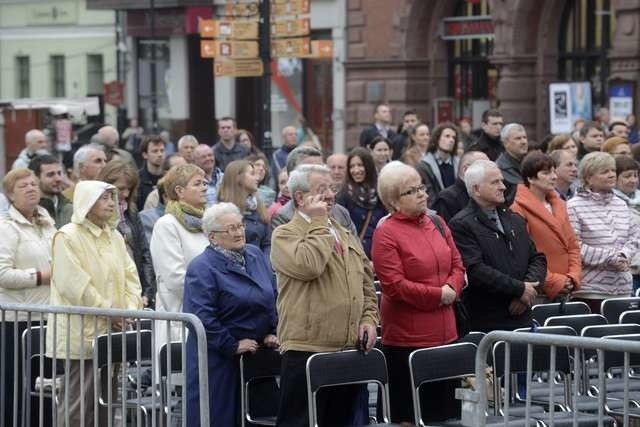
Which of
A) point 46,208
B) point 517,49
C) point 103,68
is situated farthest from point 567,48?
point 46,208

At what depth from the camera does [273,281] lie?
10.5 metres

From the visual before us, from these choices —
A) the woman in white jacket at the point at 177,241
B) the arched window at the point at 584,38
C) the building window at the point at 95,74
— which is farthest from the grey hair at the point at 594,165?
the building window at the point at 95,74

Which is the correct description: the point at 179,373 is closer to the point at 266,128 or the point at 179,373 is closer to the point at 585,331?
the point at 585,331

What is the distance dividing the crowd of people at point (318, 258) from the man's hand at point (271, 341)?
0.04 ft

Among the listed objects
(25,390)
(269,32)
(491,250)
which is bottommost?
(25,390)

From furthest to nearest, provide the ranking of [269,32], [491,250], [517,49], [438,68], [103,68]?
1. [103,68]
2. [438,68]
3. [517,49]
4. [269,32]
5. [491,250]

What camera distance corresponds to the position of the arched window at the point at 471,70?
37250mm

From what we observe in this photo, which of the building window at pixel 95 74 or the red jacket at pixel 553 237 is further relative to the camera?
the building window at pixel 95 74

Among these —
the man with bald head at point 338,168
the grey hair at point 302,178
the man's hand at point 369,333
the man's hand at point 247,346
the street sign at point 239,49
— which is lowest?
the man's hand at point 247,346

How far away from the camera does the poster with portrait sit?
28.8 m

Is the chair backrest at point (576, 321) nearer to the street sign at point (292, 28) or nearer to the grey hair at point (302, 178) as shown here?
the grey hair at point (302, 178)

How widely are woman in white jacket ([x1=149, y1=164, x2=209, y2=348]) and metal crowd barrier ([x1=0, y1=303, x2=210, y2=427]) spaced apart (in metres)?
1.09

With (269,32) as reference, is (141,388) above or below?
below

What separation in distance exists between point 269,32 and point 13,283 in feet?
51.6
